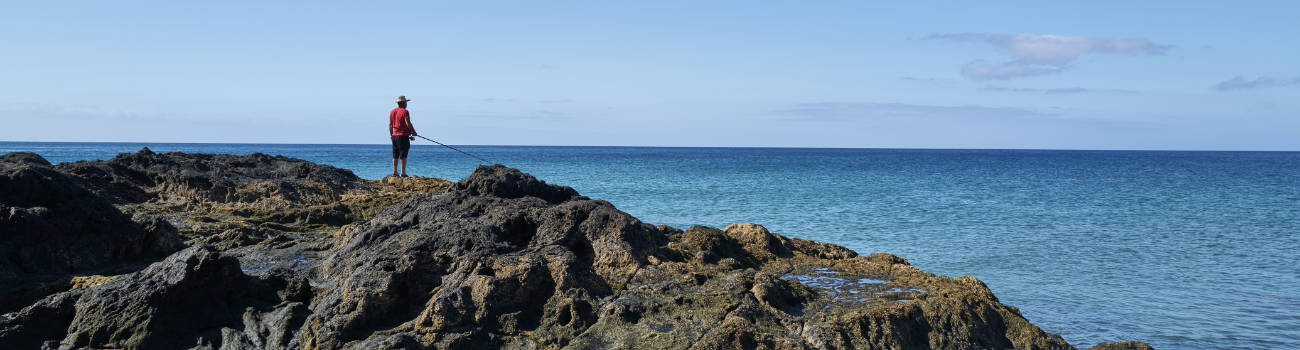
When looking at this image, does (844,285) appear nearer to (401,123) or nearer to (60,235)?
(60,235)

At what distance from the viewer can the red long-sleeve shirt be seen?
13.4 meters

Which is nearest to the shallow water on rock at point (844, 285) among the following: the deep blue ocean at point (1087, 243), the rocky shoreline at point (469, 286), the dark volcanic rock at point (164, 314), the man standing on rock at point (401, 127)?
the rocky shoreline at point (469, 286)

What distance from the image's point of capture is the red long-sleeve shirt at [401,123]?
13.4 metres

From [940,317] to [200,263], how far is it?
A: 4617mm

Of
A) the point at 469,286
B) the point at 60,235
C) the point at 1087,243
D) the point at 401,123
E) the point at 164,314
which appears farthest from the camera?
the point at 1087,243

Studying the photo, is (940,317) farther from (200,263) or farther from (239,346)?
(200,263)

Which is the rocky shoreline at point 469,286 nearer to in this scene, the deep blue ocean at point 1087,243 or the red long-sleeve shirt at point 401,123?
the deep blue ocean at point 1087,243

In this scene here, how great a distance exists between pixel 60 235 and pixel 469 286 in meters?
3.60

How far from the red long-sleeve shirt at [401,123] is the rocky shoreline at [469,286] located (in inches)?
225

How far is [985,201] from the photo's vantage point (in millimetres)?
26328

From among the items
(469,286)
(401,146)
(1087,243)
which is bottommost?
(1087,243)

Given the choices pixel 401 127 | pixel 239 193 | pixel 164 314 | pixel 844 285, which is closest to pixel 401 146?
pixel 401 127

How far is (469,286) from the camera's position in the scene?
507 centimetres

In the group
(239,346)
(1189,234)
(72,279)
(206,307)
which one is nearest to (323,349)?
(239,346)
